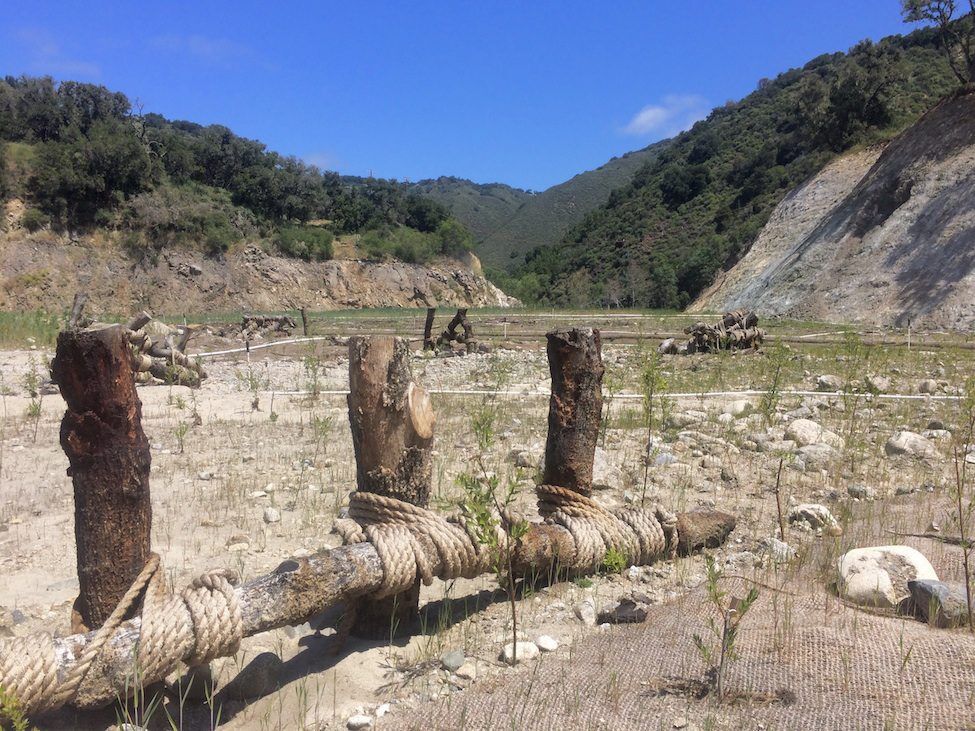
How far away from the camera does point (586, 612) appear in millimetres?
3010

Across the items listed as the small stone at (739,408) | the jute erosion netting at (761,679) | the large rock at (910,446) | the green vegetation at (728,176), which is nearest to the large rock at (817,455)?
the large rock at (910,446)

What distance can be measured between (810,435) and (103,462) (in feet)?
17.3

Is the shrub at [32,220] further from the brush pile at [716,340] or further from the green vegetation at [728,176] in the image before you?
the green vegetation at [728,176]

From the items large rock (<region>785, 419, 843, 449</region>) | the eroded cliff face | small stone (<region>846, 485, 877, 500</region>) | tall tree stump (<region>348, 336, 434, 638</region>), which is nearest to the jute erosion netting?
tall tree stump (<region>348, 336, 434, 638</region>)

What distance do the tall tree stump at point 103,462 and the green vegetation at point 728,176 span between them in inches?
1296

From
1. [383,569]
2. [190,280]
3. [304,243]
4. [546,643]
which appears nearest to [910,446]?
[546,643]

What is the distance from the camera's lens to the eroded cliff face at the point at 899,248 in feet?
63.3

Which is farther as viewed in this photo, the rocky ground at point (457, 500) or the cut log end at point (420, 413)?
the cut log end at point (420, 413)

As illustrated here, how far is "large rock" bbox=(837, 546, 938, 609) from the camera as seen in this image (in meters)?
2.86

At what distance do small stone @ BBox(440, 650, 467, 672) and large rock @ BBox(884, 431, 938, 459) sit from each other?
4.36 meters

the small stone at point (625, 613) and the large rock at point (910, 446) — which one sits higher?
the large rock at point (910, 446)

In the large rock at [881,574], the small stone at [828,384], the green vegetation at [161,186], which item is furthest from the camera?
the green vegetation at [161,186]

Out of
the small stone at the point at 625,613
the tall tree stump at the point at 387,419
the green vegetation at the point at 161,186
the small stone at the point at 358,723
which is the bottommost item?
the small stone at the point at 358,723

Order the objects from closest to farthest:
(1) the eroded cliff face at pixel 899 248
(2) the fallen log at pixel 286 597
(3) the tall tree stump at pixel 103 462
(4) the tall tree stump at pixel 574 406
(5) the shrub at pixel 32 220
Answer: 1. (2) the fallen log at pixel 286 597
2. (3) the tall tree stump at pixel 103 462
3. (4) the tall tree stump at pixel 574 406
4. (1) the eroded cliff face at pixel 899 248
5. (5) the shrub at pixel 32 220
